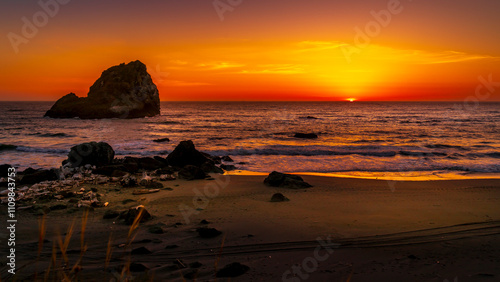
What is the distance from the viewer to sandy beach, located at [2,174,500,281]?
5105 mm

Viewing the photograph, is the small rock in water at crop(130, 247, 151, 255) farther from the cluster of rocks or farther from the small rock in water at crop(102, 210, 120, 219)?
the cluster of rocks

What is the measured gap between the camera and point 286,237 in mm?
6598

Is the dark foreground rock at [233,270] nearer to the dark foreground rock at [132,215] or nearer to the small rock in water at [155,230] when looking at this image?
the small rock in water at [155,230]

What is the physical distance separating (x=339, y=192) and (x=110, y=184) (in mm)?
7909

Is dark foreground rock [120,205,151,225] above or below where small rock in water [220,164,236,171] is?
above

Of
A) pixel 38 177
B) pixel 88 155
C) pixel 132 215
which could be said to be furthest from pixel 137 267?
pixel 88 155

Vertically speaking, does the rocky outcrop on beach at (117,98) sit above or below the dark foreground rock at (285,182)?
above

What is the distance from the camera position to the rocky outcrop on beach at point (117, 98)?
66.6 meters

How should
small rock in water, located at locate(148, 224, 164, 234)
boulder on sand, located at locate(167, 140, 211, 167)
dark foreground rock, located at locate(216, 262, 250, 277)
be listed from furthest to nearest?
boulder on sand, located at locate(167, 140, 211, 167), small rock in water, located at locate(148, 224, 164, 234), dark foreground rock, located at locate(216, 262, 250, 277)

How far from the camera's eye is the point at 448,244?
6.25 m

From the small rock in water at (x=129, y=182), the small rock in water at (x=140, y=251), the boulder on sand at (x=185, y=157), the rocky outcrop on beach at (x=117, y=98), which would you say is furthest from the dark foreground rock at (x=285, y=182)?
the rocky outcrop on beach at (x=117, y=98)

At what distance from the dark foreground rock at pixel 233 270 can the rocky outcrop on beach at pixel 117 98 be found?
67.9m

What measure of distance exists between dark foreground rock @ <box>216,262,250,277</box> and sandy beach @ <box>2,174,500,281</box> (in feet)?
0.31

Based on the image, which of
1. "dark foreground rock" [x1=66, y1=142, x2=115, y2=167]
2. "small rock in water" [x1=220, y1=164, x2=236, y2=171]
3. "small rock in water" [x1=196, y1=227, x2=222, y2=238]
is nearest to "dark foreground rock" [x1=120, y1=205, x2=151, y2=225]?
"small rock in water" [x1=196, y1=227, x2=222, y2=238]
